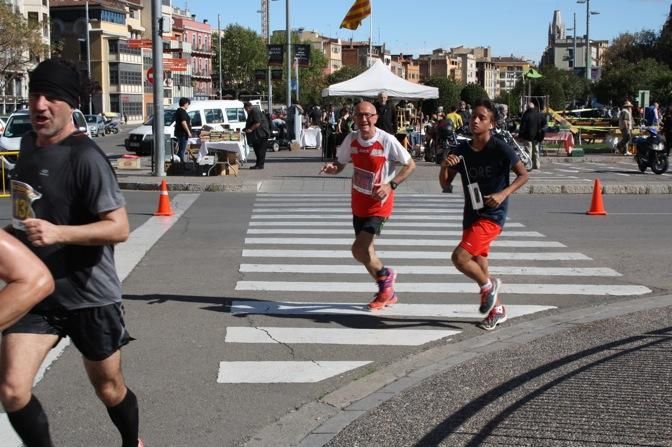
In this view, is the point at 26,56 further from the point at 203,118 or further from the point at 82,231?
the point at 82,231

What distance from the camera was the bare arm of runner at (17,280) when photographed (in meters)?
3.19

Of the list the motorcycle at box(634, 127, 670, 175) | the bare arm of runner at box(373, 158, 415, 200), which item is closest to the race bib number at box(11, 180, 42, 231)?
the bare arm of runner at box(373, 158, 415, 200)

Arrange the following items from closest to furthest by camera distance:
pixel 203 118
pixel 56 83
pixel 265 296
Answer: pixel 56 83 < pixel 265 296 < pixel 203 118

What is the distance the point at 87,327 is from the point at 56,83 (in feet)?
3.57

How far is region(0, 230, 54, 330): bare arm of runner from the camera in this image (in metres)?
3.19

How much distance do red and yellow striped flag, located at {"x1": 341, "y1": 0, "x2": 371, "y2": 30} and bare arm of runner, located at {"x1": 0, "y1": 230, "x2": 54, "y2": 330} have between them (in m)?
34.8

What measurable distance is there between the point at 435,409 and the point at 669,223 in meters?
10.9

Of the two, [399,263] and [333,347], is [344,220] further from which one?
[333,347]

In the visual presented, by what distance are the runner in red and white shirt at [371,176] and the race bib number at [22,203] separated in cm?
464

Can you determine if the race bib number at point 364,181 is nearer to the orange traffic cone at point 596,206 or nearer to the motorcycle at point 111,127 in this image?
the orange traffic cone at point 596,206

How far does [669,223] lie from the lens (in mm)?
15742

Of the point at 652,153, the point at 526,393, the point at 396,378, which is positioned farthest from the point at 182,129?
the point at 526,393

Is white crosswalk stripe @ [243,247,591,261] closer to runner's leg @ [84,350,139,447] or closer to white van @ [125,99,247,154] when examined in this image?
runner's leg @ [84,350,139,447]

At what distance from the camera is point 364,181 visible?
8836 mm
